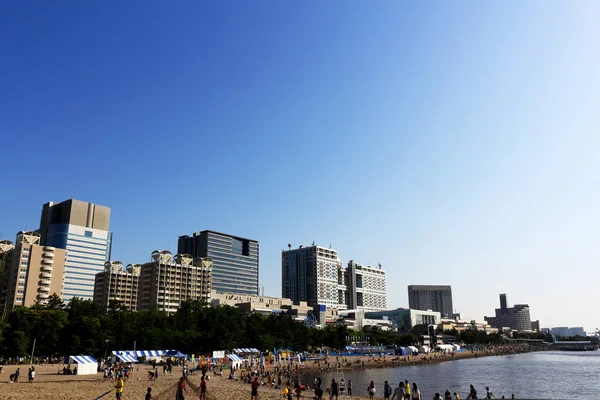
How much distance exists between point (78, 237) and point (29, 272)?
3328 centimetres

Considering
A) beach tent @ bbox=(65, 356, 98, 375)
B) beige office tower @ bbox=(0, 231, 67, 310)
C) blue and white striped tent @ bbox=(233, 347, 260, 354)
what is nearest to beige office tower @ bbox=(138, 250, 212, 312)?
beige office tower @ bbox=(0, 231, 67, 310)

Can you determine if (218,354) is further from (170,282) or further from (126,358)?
(170,282)

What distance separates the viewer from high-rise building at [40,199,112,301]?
577 ft

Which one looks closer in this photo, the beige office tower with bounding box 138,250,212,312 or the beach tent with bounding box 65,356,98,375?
the beach tent with bounding box 65,356,98,375

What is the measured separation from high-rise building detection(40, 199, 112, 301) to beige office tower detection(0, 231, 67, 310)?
52.5 ft

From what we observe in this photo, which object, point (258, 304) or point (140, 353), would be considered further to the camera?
point (258, 304)

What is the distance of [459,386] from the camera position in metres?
67.1

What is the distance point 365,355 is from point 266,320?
32196 mm

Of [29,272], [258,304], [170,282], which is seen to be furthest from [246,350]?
[258,304]

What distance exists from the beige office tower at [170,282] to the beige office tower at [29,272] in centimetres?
2933

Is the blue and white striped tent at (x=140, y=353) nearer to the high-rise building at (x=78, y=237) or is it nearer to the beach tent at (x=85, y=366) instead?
the beach tent at (x=85, y=366)

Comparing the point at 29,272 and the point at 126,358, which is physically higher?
the point at 29,272

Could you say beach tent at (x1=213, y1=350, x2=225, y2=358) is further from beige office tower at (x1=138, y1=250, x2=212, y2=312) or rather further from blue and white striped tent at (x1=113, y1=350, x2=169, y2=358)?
beige office tower at (x1=138, y1=250, x2=212, y2=312)

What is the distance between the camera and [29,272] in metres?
151
